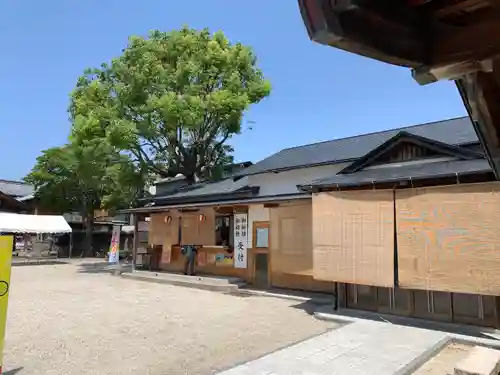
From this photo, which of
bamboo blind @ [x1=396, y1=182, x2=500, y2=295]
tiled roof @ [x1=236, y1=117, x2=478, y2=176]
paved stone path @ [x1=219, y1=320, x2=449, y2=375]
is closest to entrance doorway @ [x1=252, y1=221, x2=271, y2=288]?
tiled roof @ [x1=236, y1=117, x2=478, y2=176]

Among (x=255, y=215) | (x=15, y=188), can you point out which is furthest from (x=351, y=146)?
(x=15, y=188)

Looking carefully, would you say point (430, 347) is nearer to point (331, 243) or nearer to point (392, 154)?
point (331, 243)

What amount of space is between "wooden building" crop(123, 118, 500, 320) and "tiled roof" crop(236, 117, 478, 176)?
4.4 inches

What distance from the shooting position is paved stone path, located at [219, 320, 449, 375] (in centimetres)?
543

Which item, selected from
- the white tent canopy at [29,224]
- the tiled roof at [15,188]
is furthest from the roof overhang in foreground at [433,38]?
the tiled roof at [15,188]

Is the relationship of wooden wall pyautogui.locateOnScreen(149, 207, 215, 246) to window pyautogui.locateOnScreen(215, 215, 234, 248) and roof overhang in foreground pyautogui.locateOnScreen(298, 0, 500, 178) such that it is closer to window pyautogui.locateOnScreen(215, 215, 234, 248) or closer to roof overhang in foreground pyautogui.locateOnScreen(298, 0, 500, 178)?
window pyautogui.locateOnScreen(215, 215, 234, 248)

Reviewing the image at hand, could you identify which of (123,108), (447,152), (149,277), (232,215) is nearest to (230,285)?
(232,215)

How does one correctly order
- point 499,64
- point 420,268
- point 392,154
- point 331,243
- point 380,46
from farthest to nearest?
point 392,154 → point 331,243 → point 420,268 → point 499,64 → point 380,46

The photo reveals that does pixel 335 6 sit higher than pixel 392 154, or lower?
lower

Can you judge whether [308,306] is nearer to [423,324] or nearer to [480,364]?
[423,324]

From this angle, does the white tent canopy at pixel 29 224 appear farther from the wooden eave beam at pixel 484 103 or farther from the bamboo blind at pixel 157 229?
the wooden eave beam at pixel 484 103

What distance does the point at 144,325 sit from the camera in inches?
325

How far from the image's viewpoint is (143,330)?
7871mm

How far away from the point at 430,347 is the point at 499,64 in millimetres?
6074
